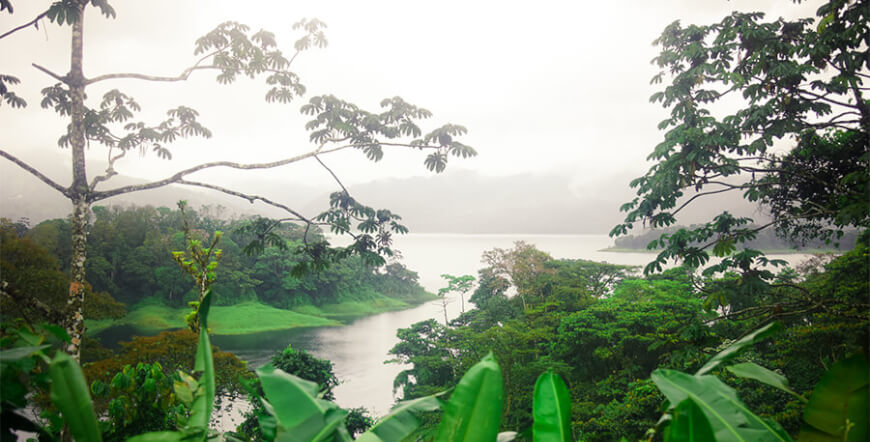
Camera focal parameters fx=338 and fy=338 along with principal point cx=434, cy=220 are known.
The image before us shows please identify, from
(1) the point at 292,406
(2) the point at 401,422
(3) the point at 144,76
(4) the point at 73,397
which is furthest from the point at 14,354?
(3) the point at 144,76

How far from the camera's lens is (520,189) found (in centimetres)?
1019

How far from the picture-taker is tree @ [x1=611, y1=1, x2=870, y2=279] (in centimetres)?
207

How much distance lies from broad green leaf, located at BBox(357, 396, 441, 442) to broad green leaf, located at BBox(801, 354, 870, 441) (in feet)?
2.20

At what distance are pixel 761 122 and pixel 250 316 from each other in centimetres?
1242

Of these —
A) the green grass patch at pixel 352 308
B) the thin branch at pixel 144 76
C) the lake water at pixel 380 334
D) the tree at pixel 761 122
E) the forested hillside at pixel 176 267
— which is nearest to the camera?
the tree at pixel 761 122

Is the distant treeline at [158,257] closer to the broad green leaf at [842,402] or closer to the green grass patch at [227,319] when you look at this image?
the green grass patch at [227,319]

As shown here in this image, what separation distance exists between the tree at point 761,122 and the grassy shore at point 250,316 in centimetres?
561

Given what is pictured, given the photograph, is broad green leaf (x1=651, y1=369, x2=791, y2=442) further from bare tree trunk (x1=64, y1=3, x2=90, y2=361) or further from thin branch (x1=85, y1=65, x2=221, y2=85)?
thin branch (x1=85, y1=65, x2=221, y2=85)

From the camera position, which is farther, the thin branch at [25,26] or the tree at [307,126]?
the tree at [307,126]

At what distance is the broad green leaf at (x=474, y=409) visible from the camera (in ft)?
1.82

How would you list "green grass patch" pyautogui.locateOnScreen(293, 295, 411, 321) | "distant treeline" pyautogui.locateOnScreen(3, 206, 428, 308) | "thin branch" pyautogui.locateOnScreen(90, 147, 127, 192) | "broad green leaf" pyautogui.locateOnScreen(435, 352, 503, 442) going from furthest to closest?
"green grass patch" pyautogui.locateOnScreen(293, 295, 411, 321), "distant treeline" pyautogui.locateOnScreen(3, 206, 428, 308), "thin branch" pyautogui.locateOnScreen(90, 147, 127, 192), "broad green leaf" pyautogui.locateOnScreen(435, 352, 503, 442)

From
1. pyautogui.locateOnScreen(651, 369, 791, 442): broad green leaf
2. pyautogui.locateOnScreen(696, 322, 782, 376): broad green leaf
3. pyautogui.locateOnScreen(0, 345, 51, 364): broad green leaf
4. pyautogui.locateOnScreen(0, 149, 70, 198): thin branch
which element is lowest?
pyautogui.locateOnScreen(651, 369, 791, 442): broad green leaf

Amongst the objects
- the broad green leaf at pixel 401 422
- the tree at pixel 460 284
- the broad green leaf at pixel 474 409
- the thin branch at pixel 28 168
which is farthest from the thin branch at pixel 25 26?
the tree at pixel 460 284

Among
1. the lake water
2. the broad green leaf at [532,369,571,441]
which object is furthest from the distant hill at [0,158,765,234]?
the broad green leaf at [532,369,571,441]
